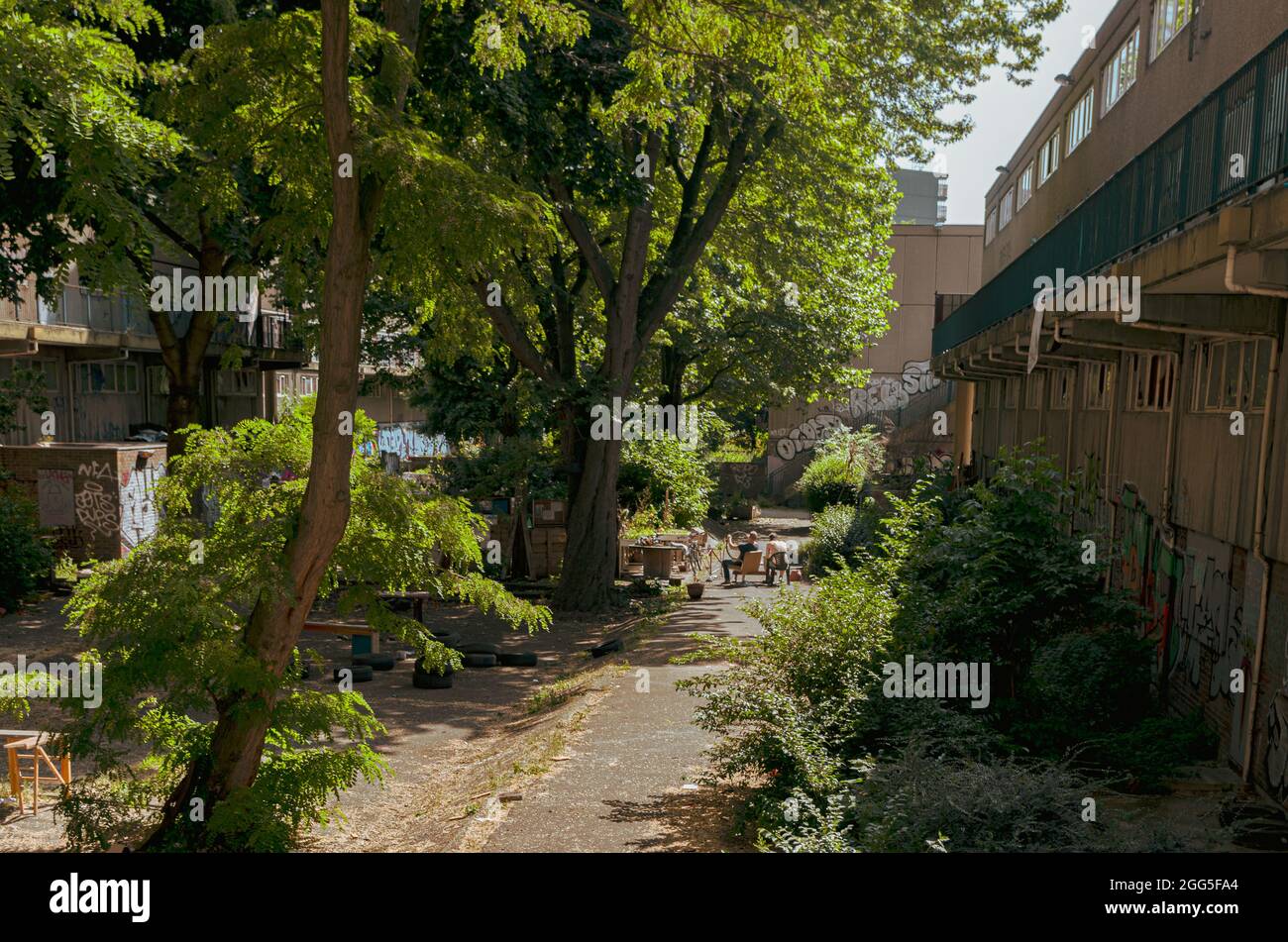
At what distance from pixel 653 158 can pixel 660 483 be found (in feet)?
37.3

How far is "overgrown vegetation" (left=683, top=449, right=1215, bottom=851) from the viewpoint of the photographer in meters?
7.79

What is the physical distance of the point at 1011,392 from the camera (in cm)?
2530

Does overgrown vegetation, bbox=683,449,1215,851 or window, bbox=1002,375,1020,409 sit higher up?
window, bbox=1002,375,1020,409

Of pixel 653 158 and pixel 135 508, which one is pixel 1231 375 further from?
pixel 135 508

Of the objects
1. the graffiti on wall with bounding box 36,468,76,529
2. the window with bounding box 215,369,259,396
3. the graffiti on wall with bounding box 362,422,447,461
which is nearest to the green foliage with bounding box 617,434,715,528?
the graffiti on wall with bounding box 36,468,76,529

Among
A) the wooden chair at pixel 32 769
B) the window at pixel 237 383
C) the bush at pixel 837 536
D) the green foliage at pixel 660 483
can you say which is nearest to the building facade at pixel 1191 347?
the bush at pixel 837 536

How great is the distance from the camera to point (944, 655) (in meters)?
10.2

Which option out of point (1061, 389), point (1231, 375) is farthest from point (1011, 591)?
point (1061, 389)

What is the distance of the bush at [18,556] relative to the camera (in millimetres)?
18938

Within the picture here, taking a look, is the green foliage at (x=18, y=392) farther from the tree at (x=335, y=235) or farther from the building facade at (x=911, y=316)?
the building facade at (x=911, y=316)

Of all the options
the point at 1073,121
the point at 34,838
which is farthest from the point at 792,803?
the point at 1073,121

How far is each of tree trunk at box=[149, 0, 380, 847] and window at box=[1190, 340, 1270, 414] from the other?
7227mm

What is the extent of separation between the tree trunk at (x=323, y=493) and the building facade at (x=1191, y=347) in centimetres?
588

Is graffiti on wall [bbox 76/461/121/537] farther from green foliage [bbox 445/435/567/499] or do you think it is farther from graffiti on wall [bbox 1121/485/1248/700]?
graffiti on wall [bbox 1121/485/1248/700]
